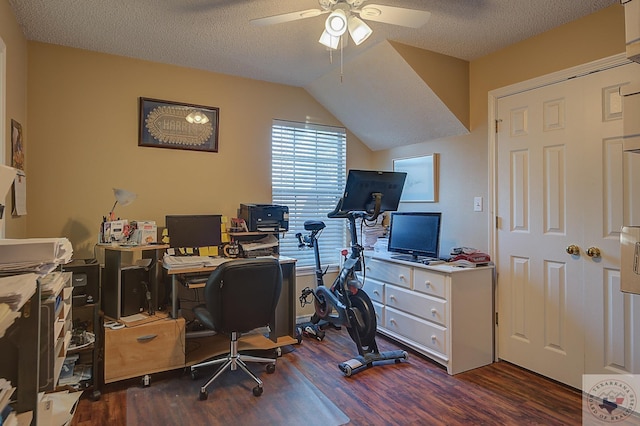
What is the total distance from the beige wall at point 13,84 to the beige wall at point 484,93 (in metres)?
3.20

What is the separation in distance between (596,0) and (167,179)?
3.32 metres

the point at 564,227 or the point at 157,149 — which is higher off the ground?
the point at 157,149

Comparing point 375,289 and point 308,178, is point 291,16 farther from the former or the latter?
point 375,289

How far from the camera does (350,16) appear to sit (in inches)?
81.0

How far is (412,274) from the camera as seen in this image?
3.07 metres

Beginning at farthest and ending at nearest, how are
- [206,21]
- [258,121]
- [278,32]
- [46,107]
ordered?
[258,121] < [46,107] < [278,32] < [206,21]

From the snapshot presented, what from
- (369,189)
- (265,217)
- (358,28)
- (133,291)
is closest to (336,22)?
(358,28)

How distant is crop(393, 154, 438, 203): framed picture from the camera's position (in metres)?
3.50

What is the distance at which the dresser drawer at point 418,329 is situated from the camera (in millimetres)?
2814

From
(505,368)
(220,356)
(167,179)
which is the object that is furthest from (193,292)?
(505,368)

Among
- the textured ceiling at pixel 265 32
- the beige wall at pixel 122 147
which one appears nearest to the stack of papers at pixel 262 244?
the beige wall at pixel 122 147

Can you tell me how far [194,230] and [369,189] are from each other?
151 centimetres

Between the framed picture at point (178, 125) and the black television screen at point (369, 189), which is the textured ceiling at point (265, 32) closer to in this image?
the framed picture at point (178, 125)

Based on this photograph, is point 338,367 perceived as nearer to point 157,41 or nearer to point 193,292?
point 193,292
